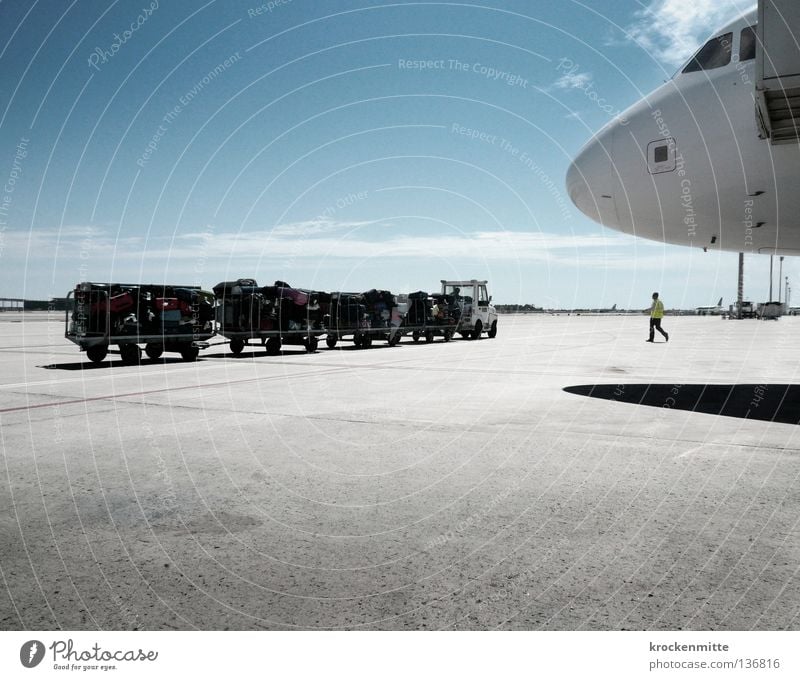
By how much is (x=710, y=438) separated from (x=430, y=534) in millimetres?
4472

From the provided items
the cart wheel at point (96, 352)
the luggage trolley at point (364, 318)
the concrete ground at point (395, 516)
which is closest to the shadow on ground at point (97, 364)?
the cart wheel at point (96, 352)

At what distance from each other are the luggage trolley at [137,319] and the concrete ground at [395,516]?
23.9 feet

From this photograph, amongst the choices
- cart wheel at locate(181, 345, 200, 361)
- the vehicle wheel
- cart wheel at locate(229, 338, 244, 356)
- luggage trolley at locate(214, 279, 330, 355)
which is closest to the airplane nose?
cart wheel at locate(181, 345, 200, 361)

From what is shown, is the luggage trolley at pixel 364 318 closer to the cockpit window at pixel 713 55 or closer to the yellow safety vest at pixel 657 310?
the yellow safety vest at pixel 657 310

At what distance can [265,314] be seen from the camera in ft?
71.2

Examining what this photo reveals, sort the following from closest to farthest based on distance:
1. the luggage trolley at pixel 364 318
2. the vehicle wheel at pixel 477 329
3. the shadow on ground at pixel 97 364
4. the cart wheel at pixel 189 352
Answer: the shadow on ground at pixel 97 364, the cart wheel at pixel 189 352, the luggage trolley at pixel 364 318, the vehicle wheel at pixel 477 329

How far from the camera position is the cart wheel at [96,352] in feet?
56.0

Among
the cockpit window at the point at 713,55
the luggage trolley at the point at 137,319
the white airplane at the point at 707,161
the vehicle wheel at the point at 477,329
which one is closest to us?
the white airplane at the point at 707,161

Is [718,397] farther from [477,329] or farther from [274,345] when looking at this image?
[477,329]

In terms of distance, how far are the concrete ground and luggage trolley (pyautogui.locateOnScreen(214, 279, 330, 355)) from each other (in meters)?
10.9

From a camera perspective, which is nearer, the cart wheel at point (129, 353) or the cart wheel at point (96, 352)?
the cart wheel at point (96, 352)

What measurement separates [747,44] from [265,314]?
1564 centimetres

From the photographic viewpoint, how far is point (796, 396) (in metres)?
11.3

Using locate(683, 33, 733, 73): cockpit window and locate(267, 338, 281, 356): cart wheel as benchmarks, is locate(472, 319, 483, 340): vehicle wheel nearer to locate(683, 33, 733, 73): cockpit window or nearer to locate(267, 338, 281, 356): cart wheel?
locate(267, 338, 281, 356): cart wheel
